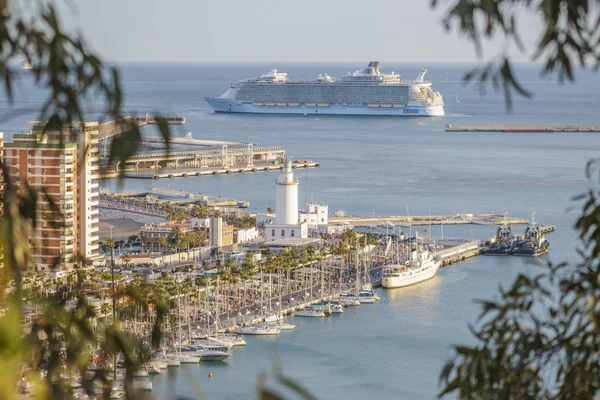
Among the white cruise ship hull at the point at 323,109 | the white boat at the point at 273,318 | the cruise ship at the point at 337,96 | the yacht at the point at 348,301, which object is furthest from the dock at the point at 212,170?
the white cruise ship hull at the point at 323,109

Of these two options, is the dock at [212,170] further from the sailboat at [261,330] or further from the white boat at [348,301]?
the sailboat at [261,330]

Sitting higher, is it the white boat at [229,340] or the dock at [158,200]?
the dock at [158,200]

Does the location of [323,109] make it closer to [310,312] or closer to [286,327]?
[310,312]

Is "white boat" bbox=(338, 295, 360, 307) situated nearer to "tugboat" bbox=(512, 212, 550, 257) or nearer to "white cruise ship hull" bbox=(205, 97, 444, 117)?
"tugboat" bbox=(512, 212, 550, 257)

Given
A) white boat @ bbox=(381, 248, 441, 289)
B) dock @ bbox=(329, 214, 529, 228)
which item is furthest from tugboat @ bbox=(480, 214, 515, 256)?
white boat @ bbox=(381, 248, 441, 289)

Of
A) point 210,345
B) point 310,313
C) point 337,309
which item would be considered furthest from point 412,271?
point 210,345

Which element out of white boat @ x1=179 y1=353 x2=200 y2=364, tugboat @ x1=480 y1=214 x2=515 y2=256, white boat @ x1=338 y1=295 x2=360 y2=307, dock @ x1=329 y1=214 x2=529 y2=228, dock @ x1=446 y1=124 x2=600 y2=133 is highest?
dock @ x1=446 y1=124 x2=600 y2=133
